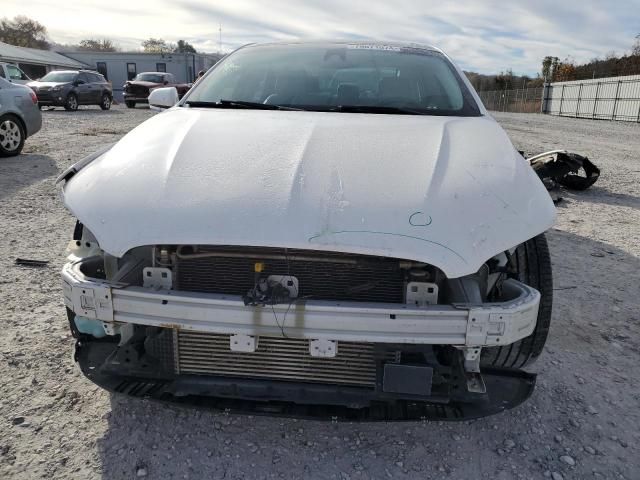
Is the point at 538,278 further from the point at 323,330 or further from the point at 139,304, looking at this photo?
the point at 139,304

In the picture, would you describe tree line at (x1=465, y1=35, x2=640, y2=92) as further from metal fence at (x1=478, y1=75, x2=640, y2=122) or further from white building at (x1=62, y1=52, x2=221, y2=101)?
white building at (x1=62, y1=52, x2=221, y2=101)

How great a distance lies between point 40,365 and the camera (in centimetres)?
256

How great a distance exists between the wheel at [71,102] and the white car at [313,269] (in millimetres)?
19302

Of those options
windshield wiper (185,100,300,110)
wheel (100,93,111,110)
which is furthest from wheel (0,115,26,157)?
wheel (100,93,111,110)

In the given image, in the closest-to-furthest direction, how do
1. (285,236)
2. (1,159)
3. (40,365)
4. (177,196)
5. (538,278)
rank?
(285,236) → (177,196) → (538,278) → (40,365) → (1,159)

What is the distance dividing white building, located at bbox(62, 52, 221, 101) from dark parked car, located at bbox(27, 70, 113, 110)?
63.2 feet

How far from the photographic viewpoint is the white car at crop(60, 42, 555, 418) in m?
1.75

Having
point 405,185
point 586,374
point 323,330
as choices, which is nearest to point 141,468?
point 323,330

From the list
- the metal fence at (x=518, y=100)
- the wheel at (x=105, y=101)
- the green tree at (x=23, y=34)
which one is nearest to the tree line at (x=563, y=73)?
the metal fence at (x=518, y=100)

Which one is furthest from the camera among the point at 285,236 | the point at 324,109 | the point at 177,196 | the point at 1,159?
the point at 1,159

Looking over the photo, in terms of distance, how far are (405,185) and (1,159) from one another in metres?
8.38

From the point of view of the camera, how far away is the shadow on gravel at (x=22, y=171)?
6.42m

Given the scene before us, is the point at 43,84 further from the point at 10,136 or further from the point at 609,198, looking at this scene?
the point at 609,198

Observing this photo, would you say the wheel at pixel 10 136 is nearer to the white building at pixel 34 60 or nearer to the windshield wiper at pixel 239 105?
the windshield wiper at pixel 239 105
